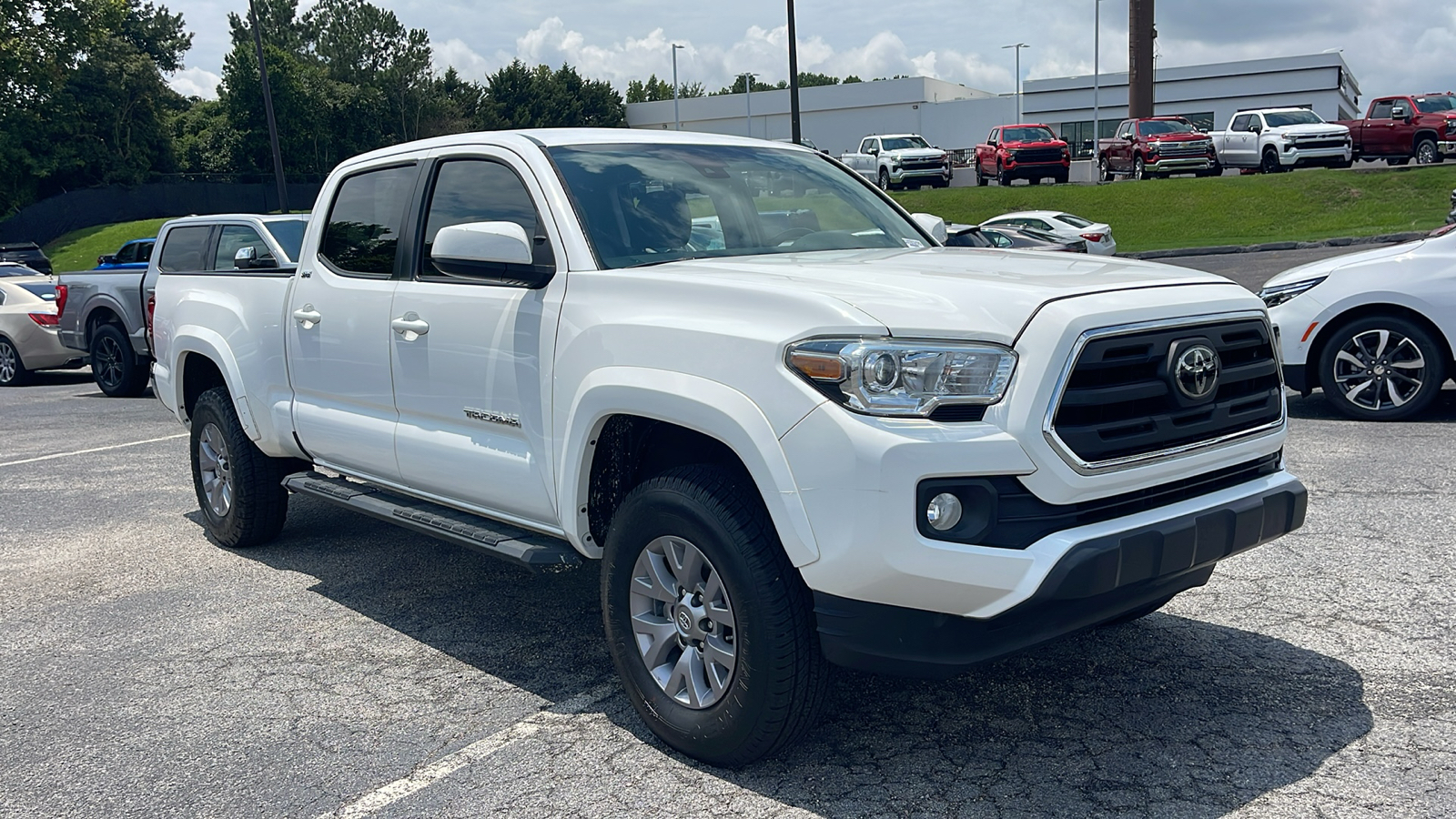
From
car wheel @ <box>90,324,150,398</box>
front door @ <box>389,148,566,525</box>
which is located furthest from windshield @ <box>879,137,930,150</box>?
front door @ <box>389,148,566,525</box>

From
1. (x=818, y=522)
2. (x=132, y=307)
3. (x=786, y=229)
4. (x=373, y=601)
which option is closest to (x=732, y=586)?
(x=818, y=522)

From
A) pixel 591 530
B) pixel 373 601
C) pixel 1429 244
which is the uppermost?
pixel 1429 244

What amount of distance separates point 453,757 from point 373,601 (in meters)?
1.97

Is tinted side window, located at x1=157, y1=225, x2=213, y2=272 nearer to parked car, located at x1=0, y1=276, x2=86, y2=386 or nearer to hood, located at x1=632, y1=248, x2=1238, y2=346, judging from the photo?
parked car, located at x1=0, y1=276, x2=86, y2=386

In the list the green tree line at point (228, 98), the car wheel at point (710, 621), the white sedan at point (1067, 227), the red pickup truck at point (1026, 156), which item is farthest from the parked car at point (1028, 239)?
the green tree line at point (228, 98)

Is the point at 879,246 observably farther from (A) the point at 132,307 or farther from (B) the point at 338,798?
(A) the point at 132,307

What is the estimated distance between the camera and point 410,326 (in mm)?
4820

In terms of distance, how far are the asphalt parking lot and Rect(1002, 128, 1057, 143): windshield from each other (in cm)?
3233

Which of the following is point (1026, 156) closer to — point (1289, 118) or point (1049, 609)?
point (1289, 118)

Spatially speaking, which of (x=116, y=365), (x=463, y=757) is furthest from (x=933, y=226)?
(x=116, y=365)

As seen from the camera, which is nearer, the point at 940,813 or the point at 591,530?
the point at 940,813

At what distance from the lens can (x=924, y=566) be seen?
124 inches

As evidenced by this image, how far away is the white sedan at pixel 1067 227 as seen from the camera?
2361 cm

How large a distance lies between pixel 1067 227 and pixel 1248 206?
7.64 m
